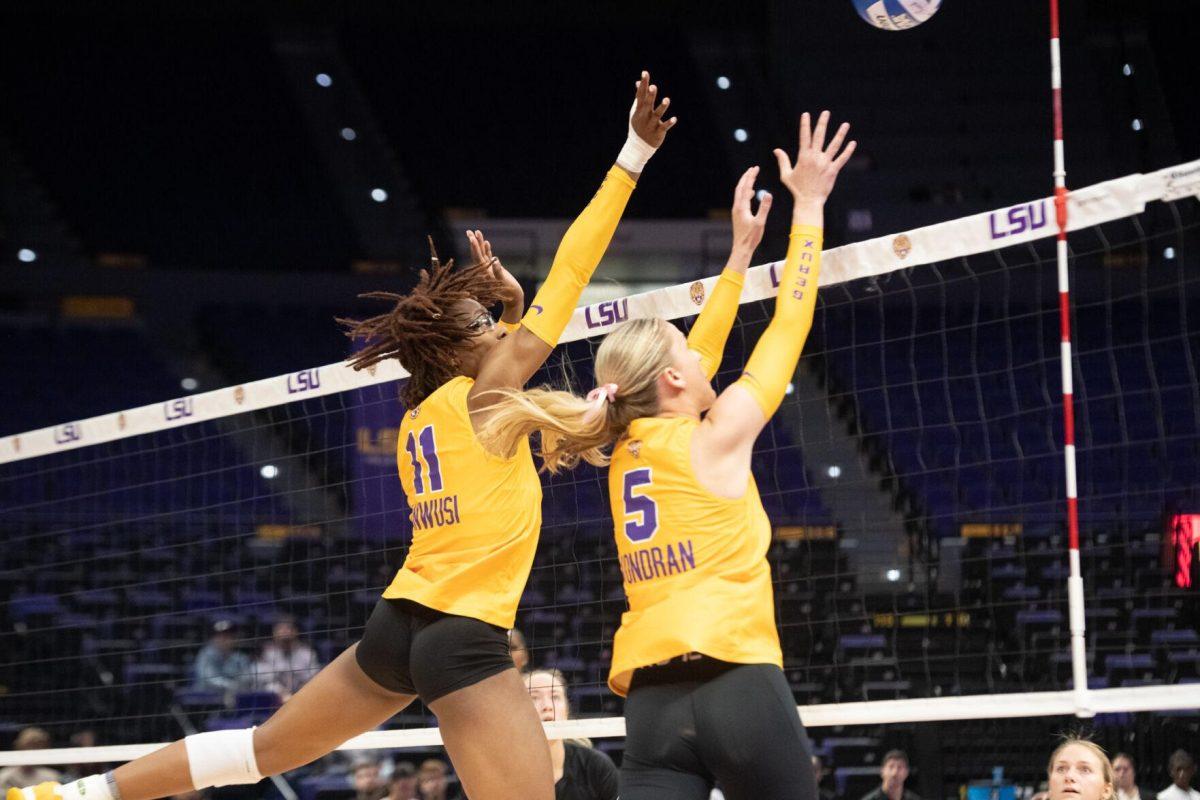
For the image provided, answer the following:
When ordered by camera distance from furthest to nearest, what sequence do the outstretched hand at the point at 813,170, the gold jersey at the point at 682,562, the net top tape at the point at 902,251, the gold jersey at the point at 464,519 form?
the net top tape at the point at 902,251 < the gold jersey at the point at 464,519 < the outstretched hand at the point at 813,170 < the gold jersey at the point at 682,562

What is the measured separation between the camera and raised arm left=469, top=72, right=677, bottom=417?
410 centimetres

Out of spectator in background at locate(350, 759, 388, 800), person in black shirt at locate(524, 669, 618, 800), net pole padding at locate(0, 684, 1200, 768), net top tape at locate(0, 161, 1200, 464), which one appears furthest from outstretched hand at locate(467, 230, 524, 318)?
spectator in background at locate(350, 759, 388, 800)

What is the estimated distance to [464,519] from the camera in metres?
4.05

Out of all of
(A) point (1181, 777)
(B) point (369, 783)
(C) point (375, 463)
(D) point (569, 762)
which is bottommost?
(A) point (1181, 777)

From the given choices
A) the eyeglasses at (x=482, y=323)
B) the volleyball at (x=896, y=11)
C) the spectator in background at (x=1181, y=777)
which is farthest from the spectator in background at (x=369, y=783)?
the volleyball at (x=896, y=11)

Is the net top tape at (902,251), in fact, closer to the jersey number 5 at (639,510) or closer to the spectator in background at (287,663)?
the jersey number 5 at (639,510)

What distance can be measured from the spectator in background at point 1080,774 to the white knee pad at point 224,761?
257 cm

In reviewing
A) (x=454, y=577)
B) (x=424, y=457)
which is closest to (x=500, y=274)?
(x=424, y=457)

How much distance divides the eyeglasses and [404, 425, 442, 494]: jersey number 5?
13.1 inches

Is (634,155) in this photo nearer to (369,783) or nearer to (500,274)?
(500,274)

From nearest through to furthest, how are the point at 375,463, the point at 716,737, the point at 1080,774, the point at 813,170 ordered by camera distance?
the point at 716,737 → the point at 813,170 → the point at 1080,774 → the point at 375,463

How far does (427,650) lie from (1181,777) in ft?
23.4

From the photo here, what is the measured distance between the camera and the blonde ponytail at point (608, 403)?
3.53 m

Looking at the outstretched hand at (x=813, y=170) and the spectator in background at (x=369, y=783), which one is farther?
the spectator in background at (x=369, y=783)
